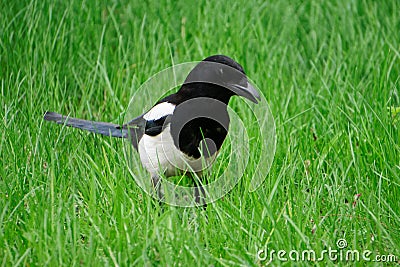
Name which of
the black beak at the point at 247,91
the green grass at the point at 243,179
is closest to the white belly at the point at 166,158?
the green grass at the point at 243,179

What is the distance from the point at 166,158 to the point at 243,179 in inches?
12.7

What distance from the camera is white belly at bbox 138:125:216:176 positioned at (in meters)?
2.69

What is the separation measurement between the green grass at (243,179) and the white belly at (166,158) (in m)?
0.13

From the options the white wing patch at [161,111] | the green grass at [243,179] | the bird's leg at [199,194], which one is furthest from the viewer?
the white wing patch at [161,111]

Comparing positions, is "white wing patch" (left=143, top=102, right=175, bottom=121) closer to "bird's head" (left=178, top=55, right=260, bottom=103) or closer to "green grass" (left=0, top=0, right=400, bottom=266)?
"bird's head" (left=178, top=55, right=260, bottom=103)

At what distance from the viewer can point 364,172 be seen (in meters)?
2.69

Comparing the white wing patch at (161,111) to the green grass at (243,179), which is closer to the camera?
the green grass at (243,179)

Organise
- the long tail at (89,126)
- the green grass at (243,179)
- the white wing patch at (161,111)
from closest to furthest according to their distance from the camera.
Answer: the green grass at (243,179), the white wing patch at (161,111), the long tail at (89,126)

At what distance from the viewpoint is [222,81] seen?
265 centimetres

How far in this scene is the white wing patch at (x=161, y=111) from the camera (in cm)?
278

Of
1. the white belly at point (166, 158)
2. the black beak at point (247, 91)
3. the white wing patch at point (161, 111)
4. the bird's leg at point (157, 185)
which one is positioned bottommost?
the bird's leg at point (157, 185)

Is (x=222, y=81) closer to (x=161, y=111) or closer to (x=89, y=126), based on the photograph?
(x=161, y=111)

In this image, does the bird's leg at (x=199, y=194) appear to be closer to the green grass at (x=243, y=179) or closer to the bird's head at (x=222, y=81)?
the green grass at (x=243, y=179)

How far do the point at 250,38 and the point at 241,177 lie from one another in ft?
5.02
